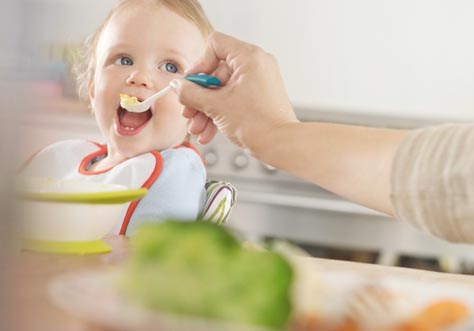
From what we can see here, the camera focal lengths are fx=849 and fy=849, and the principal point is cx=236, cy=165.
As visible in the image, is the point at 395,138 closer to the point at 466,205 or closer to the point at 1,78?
the point at 466,205

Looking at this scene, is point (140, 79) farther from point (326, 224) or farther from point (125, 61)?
point (326, 224)

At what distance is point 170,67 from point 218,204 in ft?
0.82

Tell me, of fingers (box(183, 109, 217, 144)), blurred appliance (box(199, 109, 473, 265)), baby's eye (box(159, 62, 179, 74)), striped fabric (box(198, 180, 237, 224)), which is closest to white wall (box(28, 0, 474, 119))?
blurred appliance (box(199, 109, 473, 265))

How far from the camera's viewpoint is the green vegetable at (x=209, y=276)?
1.07 ft

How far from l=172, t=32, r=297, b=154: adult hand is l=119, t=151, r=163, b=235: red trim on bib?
258 millimetres

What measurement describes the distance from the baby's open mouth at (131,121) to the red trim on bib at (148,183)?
0.20 feet

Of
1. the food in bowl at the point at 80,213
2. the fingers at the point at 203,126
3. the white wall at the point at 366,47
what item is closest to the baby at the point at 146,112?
the fingers at the point at 203,126

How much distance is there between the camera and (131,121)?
1.37m

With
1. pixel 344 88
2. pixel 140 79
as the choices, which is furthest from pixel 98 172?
pixel 344 88

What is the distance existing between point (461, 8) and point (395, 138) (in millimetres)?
1802

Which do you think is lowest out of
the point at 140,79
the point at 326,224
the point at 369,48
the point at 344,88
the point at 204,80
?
the point at 326,224

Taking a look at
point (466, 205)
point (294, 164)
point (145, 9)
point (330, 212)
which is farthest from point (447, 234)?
point (330, 212)

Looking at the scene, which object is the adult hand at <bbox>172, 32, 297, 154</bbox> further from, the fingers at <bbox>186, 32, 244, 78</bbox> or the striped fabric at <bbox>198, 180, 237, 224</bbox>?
the striped fabric at <bbox>198, 180, 237, 224</bbox>

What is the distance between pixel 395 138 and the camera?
2.34 ft
